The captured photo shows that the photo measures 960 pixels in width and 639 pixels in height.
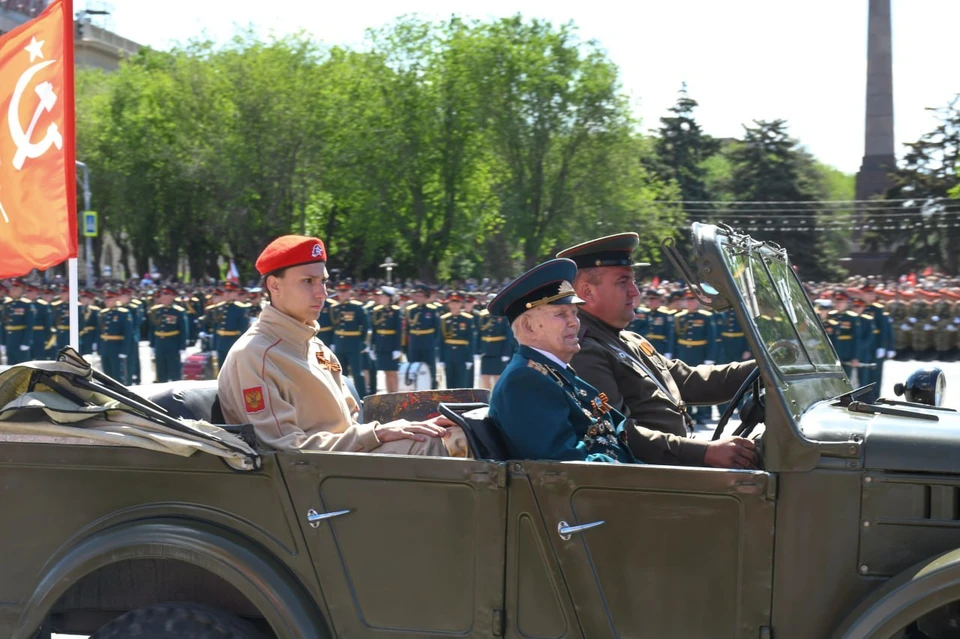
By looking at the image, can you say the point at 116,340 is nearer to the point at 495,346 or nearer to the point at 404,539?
the point at 495,346

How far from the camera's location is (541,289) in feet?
10.6

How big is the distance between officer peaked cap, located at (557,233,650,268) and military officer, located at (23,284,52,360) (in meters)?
15.7

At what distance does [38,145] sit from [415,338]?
34.8 ft

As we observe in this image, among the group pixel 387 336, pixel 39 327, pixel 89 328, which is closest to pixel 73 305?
pixel 387 336

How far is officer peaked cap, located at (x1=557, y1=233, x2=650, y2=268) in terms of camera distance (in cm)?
389

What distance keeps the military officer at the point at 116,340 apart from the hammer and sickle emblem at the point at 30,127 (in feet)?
38.3

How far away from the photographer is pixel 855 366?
14.8 meters

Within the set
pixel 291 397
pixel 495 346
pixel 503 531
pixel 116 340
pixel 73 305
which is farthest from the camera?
pixel 116 340

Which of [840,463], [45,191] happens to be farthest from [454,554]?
[45,191]

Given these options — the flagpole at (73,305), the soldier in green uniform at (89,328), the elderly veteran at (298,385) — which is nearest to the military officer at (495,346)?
the soldier in green uniform at (89,328)

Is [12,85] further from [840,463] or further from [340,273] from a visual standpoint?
→ [340,273]

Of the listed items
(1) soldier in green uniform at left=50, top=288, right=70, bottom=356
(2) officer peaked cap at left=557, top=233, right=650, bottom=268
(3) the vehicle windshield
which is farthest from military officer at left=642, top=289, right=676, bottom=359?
(3) the vehicle windshield

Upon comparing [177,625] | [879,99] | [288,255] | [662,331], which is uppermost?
[879,99]

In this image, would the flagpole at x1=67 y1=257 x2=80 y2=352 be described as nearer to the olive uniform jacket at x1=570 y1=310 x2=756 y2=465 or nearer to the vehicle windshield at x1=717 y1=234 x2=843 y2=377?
the olive uniform jacket at x1=570 y1=310 x2=756 y2=465
